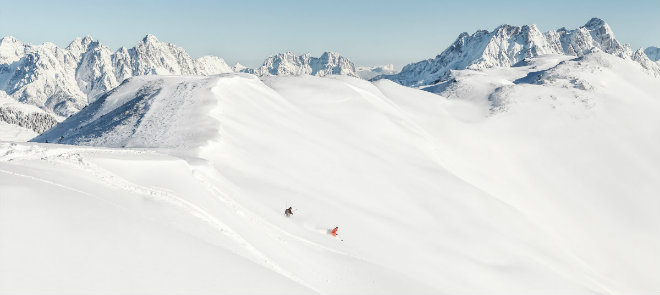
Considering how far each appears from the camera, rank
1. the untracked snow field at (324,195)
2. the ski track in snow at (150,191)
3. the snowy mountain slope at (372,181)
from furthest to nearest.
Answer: the snowy mountain slope at (372,181), the ski track in snow at (150,191), the untracked snow field at (324,195)

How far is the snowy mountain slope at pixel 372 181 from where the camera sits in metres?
19.5

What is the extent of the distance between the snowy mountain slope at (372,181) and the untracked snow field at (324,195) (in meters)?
0.18

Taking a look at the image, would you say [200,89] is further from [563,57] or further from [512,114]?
[563,57]

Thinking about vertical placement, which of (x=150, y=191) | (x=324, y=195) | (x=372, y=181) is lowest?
(x=372, y=181)

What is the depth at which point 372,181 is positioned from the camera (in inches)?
1583

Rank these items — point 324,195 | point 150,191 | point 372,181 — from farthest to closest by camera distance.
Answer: point 372,181 → point 324,195 → point 150,191

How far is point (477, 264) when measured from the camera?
29.3 m

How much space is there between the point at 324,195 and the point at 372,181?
8.40 meters

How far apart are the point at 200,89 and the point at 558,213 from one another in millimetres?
48452

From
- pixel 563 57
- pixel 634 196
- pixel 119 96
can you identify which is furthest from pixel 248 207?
pixel 563 57

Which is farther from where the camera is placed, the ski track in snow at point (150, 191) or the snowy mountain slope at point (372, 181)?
the snowy mountain slope at point (372, 181)

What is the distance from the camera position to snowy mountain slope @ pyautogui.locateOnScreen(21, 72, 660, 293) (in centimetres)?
1952

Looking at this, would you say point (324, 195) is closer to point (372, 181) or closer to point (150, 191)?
point (372, 181)

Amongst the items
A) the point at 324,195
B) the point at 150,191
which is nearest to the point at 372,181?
the point at 324,195
